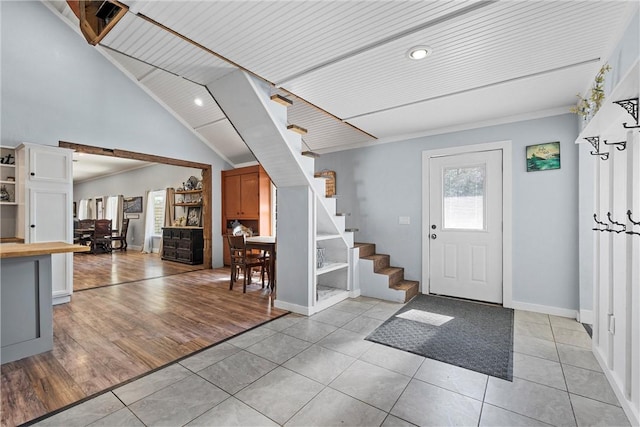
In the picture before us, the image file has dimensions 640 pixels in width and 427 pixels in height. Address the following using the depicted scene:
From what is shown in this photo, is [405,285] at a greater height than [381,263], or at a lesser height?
lesser

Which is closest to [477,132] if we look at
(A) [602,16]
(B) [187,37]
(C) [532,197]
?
(C) [532,197]

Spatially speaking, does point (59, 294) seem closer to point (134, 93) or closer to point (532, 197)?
point (134, 93)

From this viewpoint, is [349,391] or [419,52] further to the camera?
[419,52]

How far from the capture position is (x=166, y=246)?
300 inches

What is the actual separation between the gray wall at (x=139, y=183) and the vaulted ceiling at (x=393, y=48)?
5961 mm

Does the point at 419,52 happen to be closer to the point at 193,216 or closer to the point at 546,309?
the point at 546,309

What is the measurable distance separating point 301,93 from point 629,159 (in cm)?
266

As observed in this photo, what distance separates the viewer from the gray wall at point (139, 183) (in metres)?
8.42

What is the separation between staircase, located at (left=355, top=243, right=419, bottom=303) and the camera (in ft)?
13.0

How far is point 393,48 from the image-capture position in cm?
223

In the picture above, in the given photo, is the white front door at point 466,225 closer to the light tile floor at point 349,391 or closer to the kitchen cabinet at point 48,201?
the light tile floor at point 349,391

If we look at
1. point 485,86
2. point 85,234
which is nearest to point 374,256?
point 485,86

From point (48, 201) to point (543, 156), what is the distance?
6296mm

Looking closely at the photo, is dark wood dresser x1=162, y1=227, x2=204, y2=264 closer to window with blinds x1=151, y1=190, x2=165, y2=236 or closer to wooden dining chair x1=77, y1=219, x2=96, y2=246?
window with blinds x1=151, y1=190, x2=165, y2=236
